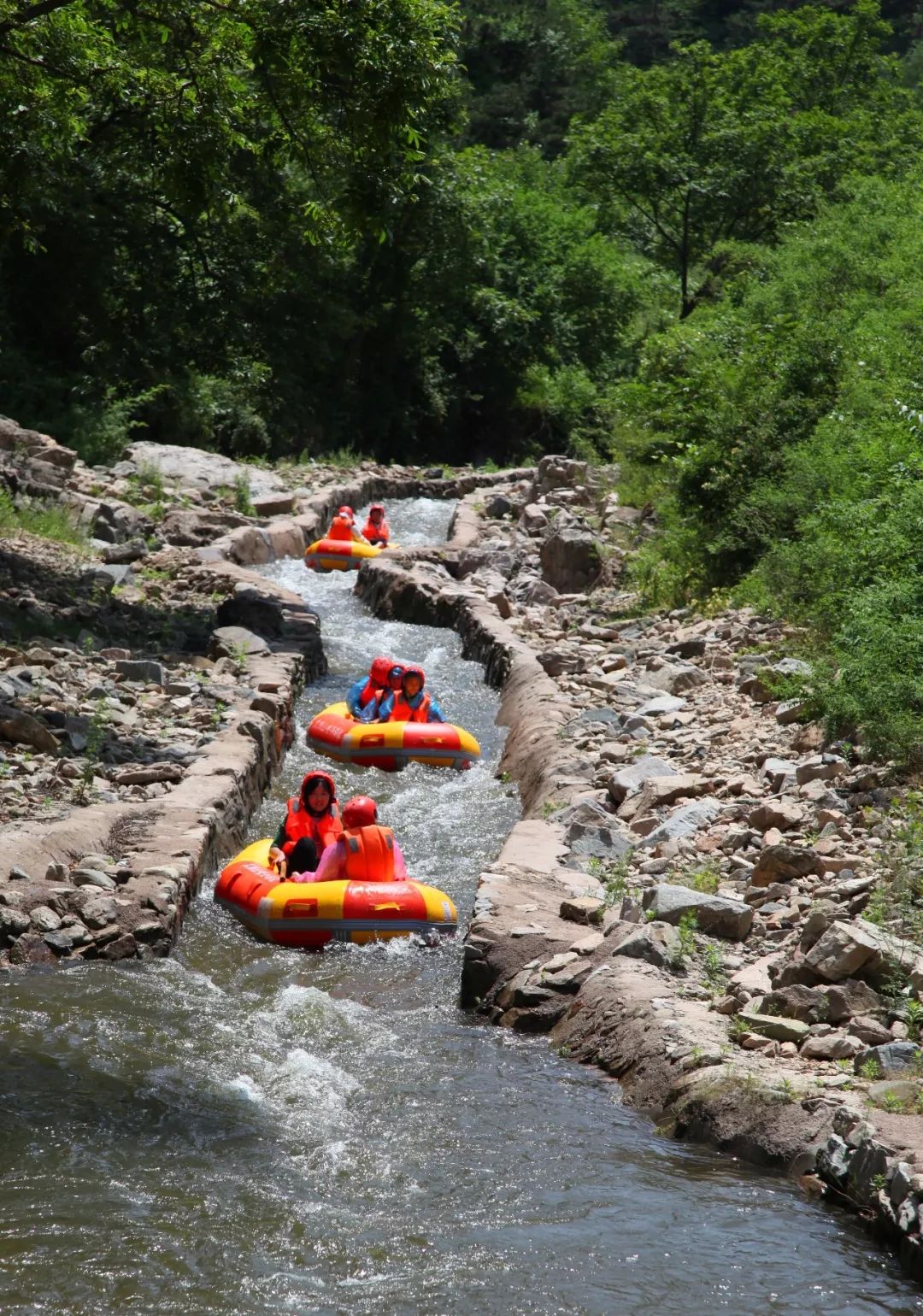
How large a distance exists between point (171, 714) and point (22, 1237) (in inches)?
258

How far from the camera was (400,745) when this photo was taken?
1188cm

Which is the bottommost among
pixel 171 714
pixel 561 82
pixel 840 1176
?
pixel 171 714

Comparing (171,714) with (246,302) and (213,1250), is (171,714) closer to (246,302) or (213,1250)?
(213,1250)

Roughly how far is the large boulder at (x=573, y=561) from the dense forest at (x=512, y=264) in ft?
3.52

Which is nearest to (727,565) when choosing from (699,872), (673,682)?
(673,682)

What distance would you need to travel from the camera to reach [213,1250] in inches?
177

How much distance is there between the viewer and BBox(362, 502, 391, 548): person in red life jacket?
21.4m

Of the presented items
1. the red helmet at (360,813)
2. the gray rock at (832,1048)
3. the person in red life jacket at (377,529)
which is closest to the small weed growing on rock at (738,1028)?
the gray rock at (832,1048)

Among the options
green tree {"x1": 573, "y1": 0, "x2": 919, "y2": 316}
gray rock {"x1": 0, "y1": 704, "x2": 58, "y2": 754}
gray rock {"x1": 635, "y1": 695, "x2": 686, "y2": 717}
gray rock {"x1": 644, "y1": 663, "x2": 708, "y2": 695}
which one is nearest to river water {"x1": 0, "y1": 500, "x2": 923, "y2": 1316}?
gray rock {"x1": 0, "y1": 704, "x2": 58, "y2": 754}

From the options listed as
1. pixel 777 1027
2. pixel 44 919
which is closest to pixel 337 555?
pixel 44 919

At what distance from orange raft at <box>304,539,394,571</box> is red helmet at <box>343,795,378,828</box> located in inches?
445

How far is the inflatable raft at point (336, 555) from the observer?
65.1 ft

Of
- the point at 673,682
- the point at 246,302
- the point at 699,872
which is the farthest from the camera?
the point at 246,302

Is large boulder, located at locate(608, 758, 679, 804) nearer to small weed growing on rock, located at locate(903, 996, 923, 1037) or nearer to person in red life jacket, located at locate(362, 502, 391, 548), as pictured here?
small weed growing on rock, located at locate(903, 996, 923, 1037)
